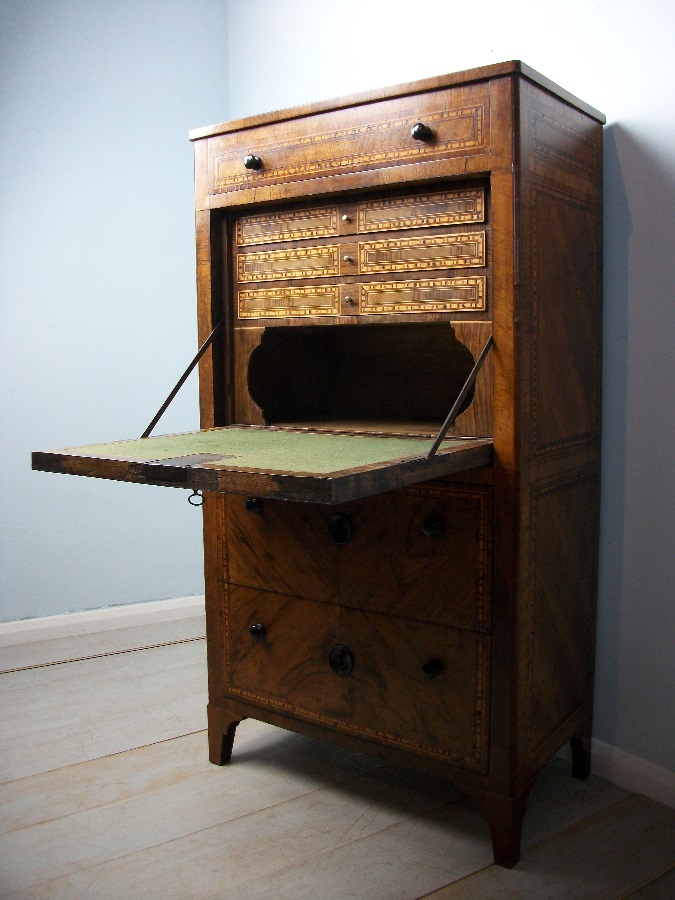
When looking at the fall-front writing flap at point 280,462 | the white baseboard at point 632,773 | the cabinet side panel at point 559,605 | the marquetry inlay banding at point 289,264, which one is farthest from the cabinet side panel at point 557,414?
the marquetry inlay banding at point 289,264

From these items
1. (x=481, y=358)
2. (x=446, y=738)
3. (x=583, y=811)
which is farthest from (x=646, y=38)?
(x=583, y=811)

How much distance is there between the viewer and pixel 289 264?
238 centimetres

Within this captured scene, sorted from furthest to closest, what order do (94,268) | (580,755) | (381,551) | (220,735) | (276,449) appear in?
1. (94,268)
2. (220,735)
3. (580,755)
4. (381,551)
5. (276,449)

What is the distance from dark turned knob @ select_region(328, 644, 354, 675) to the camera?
90.2 inches

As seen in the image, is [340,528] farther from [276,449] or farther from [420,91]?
[420,91]

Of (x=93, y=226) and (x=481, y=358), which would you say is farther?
(x=93, y=226)

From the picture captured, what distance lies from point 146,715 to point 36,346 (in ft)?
Result: 4.89

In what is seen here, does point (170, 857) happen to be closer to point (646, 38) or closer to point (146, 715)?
point (146, 715)

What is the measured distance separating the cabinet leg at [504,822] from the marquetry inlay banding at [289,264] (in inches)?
50.9

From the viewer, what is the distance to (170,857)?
2.10 m

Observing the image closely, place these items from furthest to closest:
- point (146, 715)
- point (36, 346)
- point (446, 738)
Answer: point (36, 346), point (146, 715), point (446, 738)

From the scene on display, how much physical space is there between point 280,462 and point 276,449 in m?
0.22

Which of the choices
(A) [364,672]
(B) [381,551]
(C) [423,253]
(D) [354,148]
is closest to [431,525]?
(B) [381,551]

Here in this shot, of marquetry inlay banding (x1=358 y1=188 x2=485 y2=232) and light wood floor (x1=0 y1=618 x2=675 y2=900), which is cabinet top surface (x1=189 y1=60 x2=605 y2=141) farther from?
light wood floor (x1=0 y1=618 x2=675 y2=900)
